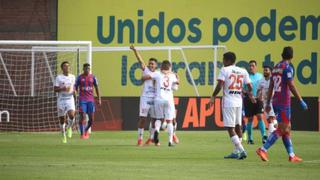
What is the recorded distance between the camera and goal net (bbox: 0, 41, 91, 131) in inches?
1442

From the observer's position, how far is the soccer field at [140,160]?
17375mm

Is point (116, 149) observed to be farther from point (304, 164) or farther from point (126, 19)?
point (126, 19)

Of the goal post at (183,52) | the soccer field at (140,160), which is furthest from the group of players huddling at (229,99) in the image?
the goal post at (183,52)

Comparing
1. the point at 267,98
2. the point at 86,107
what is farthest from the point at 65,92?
the point at 267,98

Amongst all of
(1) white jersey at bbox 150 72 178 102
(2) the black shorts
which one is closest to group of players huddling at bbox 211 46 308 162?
(1) white jersey at bbox 150 72 178 102

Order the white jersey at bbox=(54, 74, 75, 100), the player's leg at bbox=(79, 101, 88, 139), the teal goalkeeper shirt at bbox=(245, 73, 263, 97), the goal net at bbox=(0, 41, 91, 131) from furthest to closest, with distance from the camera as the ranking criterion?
the goal net at bbox=(0, 41, 91, 131)
the player's leg at bbox=(79, 101, 88, 139)
the white jersey at bbox=(54, 74, 75, 100)
the teal goalkeeper shirt at bbox=(245, 73, 263, 97)

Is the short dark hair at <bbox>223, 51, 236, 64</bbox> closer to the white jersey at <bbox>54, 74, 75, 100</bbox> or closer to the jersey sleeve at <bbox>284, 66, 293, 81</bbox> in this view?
the jersey sleeve at <bbox>284, 66, 293, 81</bbox>

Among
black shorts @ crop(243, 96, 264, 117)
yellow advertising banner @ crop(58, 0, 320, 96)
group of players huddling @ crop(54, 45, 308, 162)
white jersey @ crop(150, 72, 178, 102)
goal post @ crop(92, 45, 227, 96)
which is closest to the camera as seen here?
group of players huddling @ crop(54, 45, 308, 162)

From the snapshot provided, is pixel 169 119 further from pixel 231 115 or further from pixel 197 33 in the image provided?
pixel 197 33

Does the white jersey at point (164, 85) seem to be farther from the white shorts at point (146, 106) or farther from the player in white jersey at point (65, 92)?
the player in white jersey at point (65, 92)

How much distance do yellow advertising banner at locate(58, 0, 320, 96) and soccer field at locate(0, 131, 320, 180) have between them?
11169 mm

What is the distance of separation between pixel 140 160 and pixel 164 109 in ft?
19.3

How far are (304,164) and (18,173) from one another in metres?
5.77

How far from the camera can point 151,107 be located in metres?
28.0
